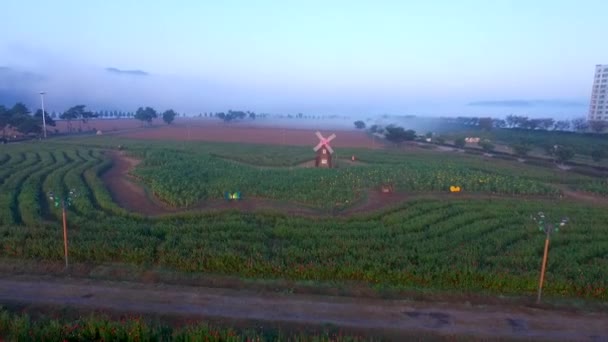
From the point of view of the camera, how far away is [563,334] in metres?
10.0

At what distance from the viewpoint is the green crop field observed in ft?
42.9

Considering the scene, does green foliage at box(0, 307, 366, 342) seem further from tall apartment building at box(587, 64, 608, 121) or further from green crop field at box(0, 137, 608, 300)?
tall apartment building at box(587, 64, 608, 121)

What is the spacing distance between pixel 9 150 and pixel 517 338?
46.6 meters

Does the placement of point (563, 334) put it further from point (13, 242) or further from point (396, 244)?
point (13, 242)

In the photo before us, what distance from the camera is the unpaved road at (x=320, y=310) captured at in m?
10.2

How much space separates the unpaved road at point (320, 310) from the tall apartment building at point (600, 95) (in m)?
116

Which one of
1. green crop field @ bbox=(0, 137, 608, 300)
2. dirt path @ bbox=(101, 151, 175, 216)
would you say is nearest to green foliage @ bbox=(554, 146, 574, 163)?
green crop field @ bbox=(0, 137, 608, 300)

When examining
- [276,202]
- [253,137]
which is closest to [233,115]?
[253,137]

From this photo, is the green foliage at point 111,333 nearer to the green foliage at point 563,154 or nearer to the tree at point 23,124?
the green foliage at point 563,154

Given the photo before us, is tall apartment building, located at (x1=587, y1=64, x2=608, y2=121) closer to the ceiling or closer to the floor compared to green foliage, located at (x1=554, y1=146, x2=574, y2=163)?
closer to the ceiling

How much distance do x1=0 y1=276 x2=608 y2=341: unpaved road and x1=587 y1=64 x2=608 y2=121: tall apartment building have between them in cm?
11633

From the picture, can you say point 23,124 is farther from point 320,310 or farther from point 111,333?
point 320,310

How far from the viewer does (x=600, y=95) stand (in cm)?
10644

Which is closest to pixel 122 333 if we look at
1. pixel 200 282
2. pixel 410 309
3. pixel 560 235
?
pixel 200 282
